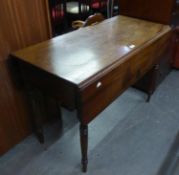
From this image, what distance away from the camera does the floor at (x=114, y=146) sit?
1.43 m

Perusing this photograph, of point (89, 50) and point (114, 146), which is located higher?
point (89, 50)

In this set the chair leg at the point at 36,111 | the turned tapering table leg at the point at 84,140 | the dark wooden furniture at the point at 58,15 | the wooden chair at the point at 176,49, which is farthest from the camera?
the dark wooden furniture at the point at 58,15

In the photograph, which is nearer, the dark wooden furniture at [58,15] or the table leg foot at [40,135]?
the table leg foot at [40,135]

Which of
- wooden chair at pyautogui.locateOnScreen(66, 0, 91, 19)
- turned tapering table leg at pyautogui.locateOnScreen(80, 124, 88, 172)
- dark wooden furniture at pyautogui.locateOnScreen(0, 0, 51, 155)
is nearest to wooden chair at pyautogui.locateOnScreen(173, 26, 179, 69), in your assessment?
dark wooden furniture at pyautogui.locateOnScreen(0, 0, 51, 155)

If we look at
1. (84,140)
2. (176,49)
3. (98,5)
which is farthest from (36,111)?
(98,5)

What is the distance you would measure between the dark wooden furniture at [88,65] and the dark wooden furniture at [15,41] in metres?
0.08

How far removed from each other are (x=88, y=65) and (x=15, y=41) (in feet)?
1.52

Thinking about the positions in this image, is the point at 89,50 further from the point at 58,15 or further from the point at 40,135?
the point at 58,15

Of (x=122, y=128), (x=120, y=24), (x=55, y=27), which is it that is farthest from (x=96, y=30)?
(x=55, y=27)

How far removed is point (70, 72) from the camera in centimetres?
105

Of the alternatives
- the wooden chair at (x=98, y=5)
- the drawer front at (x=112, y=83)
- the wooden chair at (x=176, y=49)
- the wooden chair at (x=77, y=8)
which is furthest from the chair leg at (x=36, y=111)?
the wooden chair at (x=98, y=5)

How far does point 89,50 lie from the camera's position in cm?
126

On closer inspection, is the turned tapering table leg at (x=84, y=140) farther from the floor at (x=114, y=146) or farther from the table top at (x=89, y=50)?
the table top at (x=89, y=50)

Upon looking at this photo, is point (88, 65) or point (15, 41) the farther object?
point (15, 41)
